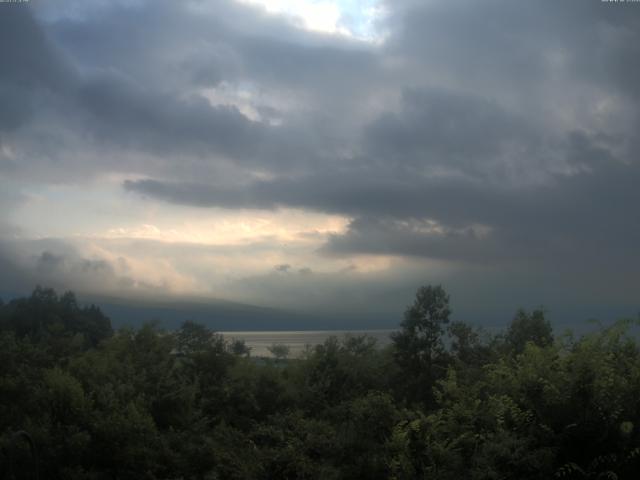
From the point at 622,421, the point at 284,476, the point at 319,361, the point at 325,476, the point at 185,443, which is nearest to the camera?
the point at 622,421

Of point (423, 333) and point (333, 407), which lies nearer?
point (333, 407)

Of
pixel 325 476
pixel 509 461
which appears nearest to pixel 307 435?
pixel 325 476

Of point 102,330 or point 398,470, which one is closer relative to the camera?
point 398,470

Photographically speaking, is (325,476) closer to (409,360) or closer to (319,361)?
(319,361)

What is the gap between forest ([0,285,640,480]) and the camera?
8.34 m

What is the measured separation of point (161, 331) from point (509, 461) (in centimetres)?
1877

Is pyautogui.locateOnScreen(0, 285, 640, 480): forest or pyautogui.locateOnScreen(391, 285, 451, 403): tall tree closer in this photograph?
pyautogui.locateOnScreen(0, 285, 640, 480): forest

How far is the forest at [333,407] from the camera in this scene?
27.3 feet

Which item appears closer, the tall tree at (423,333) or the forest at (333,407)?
the forest at (333,407)

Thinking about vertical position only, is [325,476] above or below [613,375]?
below

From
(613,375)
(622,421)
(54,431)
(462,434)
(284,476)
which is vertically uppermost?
(613,375)

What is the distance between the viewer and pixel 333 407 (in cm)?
2078

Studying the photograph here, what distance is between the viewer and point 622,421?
809cm

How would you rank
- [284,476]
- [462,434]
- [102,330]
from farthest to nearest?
[102,330], [284,476], [462,434]
